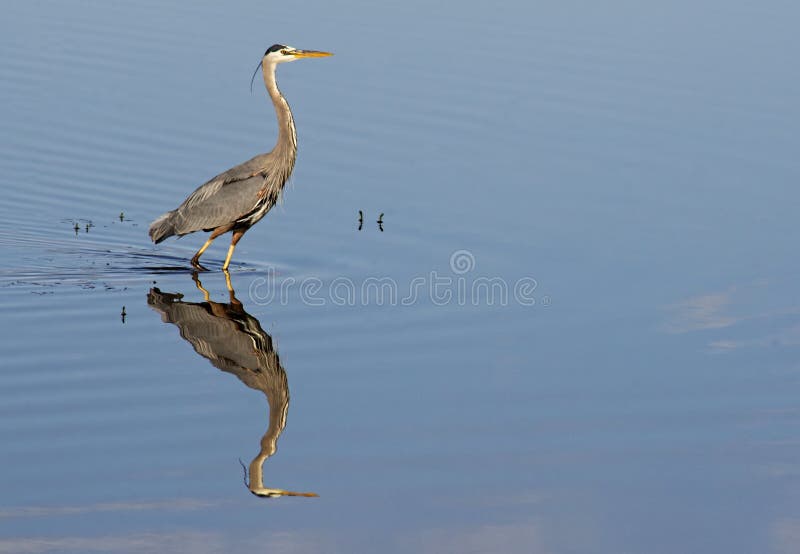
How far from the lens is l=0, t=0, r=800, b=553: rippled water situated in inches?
281

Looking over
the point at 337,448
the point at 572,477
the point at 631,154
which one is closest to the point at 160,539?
the point at 337,448

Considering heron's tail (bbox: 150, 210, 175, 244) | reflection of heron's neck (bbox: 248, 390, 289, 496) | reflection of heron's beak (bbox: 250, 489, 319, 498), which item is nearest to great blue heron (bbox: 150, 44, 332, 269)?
heron's tail (bbox: 150, 210, 175, 244)

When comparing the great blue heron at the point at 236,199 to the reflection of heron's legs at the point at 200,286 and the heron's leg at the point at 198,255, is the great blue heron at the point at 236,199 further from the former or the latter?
the reflection of heron's legs at the point at 200,286

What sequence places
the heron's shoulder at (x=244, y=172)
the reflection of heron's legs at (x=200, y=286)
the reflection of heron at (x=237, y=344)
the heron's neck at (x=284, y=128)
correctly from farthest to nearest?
the heron's neck at (x=284, y=128), the heron's shoulder at (x=244, y=172), the reflection of heron's legs at (x=200, y=286), the reflection of heron at (x=237, y=344)

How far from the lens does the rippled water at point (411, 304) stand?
714 centimetres

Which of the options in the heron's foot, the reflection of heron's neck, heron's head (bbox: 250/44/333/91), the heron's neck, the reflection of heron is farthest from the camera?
heron's head (bbox: 250/44/333/91)

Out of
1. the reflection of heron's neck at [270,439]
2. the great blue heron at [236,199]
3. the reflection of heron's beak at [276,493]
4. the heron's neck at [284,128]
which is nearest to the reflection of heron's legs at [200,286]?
the great blue heron at [236,199]

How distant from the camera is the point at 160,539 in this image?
6.58 metres

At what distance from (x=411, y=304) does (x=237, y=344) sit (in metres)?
1.56

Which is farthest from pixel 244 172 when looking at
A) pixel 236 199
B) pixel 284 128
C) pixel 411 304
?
pixel 411 304

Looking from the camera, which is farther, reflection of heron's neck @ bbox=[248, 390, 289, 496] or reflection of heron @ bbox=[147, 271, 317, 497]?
reflection of heron @ bbox=[147, 271, 317, 497]

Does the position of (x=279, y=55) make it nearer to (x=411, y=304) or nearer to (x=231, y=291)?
(x=231, y=291)

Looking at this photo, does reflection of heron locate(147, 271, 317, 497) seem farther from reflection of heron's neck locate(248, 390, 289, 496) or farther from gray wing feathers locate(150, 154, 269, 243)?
gray wing feathers locate(150, 154, 269, 243)

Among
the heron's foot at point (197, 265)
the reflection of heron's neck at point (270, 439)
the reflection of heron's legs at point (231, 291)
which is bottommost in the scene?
the reflection of heron's neck at point (270, 439)
